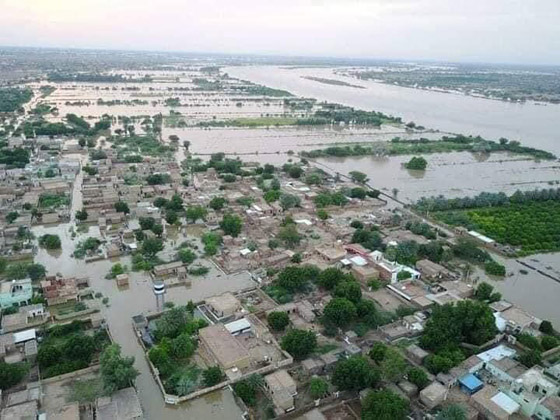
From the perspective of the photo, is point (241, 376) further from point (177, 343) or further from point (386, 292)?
point (386, 292)

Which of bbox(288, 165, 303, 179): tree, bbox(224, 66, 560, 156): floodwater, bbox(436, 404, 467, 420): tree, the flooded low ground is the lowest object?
the flooded low ground

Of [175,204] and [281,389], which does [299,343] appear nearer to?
[281,389]

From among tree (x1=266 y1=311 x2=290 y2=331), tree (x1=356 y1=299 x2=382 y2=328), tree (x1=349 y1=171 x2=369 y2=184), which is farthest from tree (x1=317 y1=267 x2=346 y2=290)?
tree (x1=349 y1=171 x2=369 y2=184)

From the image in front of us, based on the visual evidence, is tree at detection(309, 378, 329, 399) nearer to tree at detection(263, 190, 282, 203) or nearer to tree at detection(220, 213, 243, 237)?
tree at detection(220, 213, 243, 237)

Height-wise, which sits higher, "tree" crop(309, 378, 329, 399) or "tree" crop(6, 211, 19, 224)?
"tree" crop(6, 211, 19, 224)

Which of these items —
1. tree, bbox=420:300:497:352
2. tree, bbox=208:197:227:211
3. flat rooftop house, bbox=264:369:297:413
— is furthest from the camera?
tree, bbox=208:197:227:211

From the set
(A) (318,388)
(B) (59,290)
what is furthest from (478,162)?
(B) (59,290)
